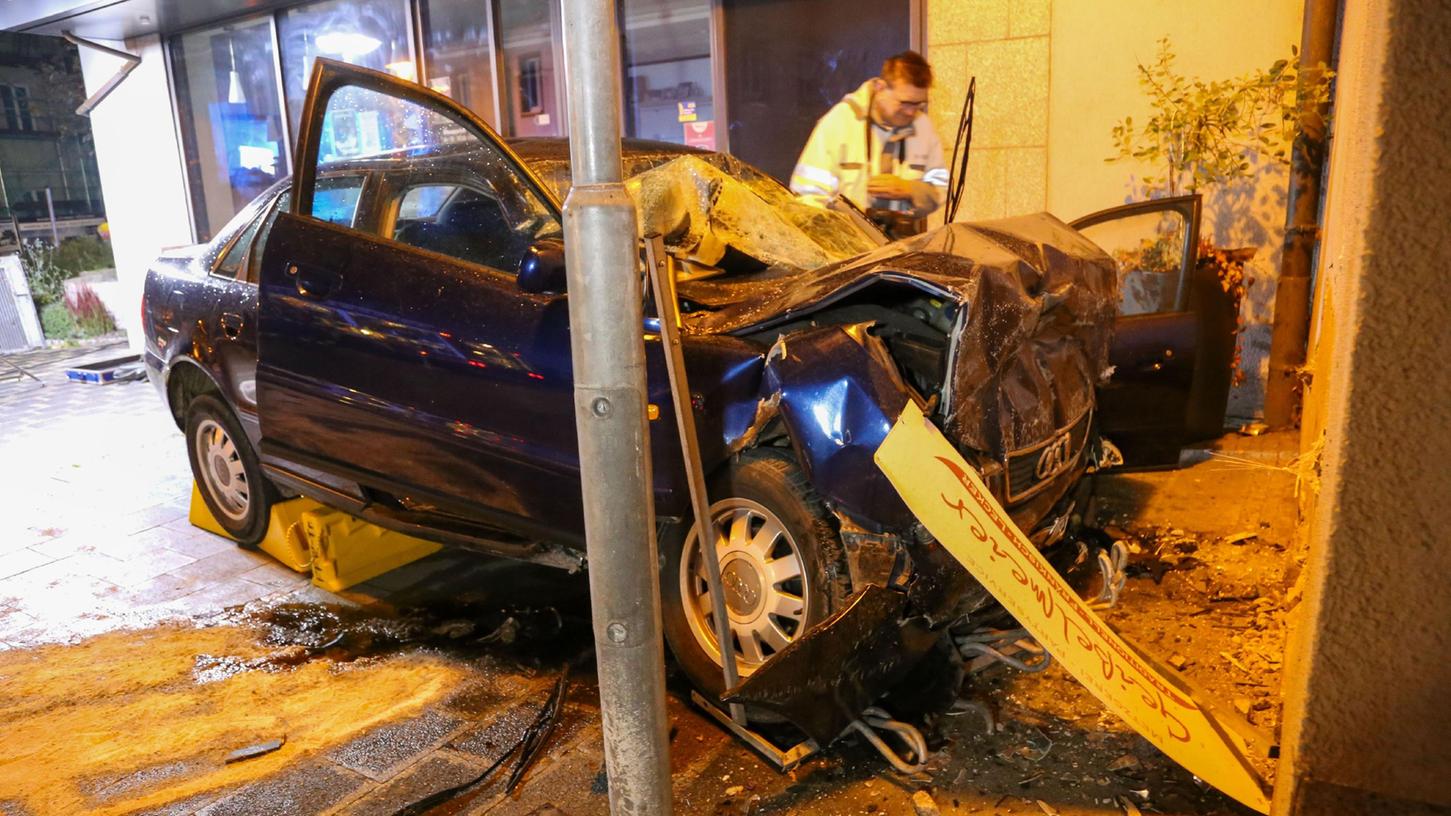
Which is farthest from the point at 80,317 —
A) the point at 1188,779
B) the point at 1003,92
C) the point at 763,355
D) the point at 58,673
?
the point at 1188,779

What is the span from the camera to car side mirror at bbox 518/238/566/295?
3092 mm

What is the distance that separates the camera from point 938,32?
679 cm

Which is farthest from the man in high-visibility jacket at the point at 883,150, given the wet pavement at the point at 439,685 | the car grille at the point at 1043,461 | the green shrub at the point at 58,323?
the green shrub at the point at 58,323

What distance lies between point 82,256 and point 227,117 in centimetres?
931

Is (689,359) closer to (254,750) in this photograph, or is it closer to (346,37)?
(254,750)

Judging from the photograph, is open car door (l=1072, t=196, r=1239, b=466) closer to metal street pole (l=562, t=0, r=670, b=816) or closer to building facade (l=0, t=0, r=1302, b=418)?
building facade (l=0, t=0, r=1302, b=418)

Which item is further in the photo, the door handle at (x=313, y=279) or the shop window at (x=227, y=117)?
the shop window at (x=227, y=117)

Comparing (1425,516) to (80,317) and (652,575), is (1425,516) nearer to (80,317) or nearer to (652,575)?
(652,575)

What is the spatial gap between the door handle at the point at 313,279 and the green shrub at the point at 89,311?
11766 millimetres

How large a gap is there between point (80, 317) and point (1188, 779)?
1477cm

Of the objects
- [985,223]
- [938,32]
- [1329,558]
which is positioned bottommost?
[1329,558]

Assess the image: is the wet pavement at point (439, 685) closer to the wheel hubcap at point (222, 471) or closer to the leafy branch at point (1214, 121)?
the wheel hubcap at point (222, 471)

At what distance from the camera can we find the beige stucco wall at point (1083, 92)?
6.07m

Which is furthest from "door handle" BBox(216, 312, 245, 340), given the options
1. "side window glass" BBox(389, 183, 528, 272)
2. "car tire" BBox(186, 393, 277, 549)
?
"side window glass" BBox(389, 183, 528, 272)
